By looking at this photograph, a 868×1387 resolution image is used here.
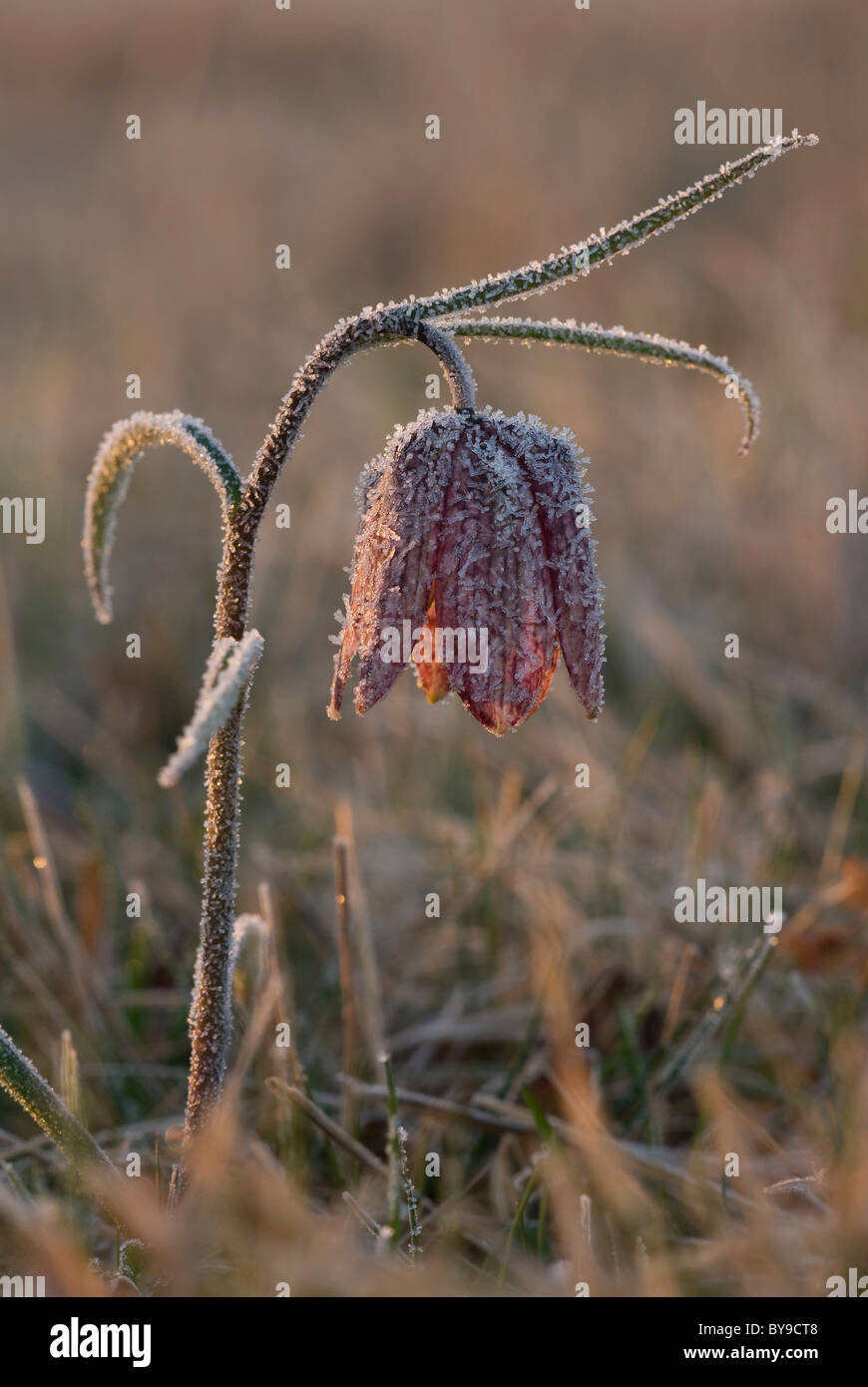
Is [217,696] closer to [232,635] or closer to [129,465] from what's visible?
[232,635]

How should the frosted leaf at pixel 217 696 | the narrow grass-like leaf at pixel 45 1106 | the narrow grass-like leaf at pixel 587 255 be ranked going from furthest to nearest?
1. the narrow grass-like leaf at pixel 45 1106
2. the narrow grass-like leaf at pixel 587 255
3. the frosted leaf at pixel 217 696

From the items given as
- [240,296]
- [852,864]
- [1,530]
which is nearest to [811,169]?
[240,296]

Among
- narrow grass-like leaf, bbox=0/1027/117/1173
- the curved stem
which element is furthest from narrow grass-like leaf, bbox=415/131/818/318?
narrow grass-like leaf, bbox=0/1027/117/1173

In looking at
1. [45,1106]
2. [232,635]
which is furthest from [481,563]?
[45,1106]

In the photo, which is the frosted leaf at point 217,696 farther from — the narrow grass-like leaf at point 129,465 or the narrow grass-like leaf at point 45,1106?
the narrow grass-like leaf at point 45,1106

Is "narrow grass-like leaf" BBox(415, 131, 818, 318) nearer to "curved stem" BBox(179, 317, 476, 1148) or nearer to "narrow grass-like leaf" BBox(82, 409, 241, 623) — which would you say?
"curved stem" BBox(179, 317, 476, 1148)

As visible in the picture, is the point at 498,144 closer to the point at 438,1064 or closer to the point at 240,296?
the point at 240,296

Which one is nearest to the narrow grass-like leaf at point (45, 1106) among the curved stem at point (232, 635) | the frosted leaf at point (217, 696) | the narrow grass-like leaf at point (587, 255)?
the curved stem at point (232, 635)
